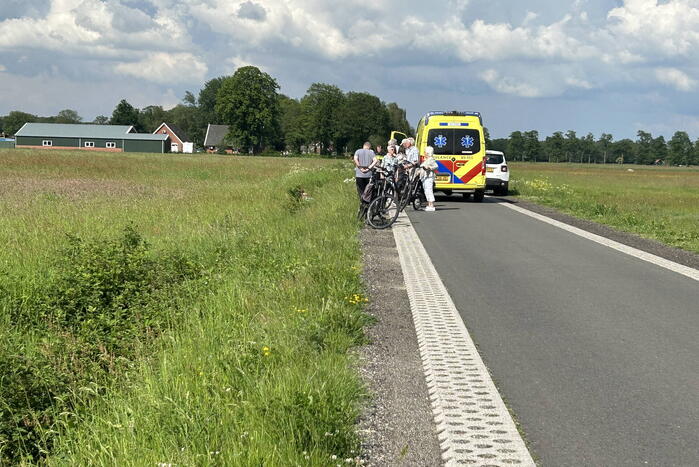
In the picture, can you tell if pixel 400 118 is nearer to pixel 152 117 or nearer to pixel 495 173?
pixel 152 117

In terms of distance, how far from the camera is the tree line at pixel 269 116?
112250 millimetres

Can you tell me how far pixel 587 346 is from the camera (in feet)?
20.1

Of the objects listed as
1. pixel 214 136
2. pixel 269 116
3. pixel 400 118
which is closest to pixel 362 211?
pixel 269 116

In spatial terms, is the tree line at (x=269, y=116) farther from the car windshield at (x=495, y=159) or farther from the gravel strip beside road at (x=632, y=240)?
the gravel strip beside road at (x=632, y=240)

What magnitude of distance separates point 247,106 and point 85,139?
111ft

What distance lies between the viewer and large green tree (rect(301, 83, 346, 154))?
13462 centimetres

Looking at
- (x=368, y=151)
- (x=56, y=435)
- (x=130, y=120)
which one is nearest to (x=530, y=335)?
(x=56, y=435)

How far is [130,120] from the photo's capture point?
521 ft

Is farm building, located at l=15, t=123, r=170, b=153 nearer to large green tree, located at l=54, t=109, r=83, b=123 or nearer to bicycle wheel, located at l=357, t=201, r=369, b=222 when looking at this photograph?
large green tree, located at l=54, t=109, r=83, b=123

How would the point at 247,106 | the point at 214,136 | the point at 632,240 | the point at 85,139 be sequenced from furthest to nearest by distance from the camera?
the point at 214,136 < the point at 85,139 < the point at 247,106 < the point at 632,240

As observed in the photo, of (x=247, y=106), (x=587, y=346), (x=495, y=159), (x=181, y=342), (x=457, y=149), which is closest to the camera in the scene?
(x=587, y=346)

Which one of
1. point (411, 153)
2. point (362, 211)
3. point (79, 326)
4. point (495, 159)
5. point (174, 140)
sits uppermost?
point (411, 153)

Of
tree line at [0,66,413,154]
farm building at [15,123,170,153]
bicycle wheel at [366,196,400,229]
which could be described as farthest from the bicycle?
farm building at [15,123,170,153]

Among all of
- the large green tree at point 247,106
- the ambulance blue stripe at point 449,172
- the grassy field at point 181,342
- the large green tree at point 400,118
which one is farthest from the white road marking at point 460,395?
the large green tree at point 400,118
